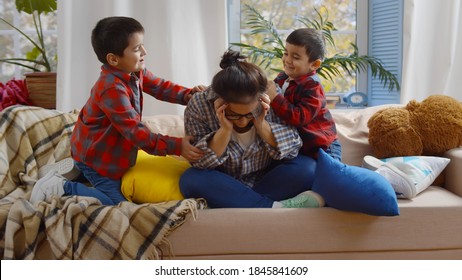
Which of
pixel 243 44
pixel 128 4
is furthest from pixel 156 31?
pixel 243 44

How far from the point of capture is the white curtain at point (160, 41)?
292cm

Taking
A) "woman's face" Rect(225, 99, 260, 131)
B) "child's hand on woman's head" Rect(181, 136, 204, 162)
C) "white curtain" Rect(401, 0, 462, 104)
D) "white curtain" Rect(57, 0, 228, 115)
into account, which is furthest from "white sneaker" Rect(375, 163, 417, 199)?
"white curtain" Rect(57, 0, 228, 115)

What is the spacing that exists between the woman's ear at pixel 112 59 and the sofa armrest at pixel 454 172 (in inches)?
48.8

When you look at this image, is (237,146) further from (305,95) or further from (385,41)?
(385,41)

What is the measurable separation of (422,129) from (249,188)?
80 cm

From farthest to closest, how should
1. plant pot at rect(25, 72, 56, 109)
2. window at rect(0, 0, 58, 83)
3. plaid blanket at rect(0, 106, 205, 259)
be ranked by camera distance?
window at rect(0, 0, 58, 83) → plant pot at rect(25, 72, 56, 109) → plaid blanket at rect(0, 106, 205, 259)

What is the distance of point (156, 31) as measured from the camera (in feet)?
9.79

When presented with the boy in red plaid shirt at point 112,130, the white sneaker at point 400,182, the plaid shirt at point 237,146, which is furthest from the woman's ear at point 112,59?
the white sneaker at point 400,182

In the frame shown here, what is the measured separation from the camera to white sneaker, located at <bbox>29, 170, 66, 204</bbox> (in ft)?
6.09

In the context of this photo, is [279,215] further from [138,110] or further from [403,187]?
[138,110]

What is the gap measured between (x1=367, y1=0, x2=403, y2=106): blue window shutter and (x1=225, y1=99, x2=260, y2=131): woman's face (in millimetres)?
1591

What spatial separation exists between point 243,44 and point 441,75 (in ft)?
3.52

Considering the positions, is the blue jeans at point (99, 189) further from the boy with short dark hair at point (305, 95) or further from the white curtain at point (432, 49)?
the white curtain at point (432, 49)

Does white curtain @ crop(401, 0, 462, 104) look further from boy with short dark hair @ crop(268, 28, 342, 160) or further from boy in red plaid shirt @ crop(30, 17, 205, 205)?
boy in red plaid shirt @ crop(30, 17, 205, 205)
